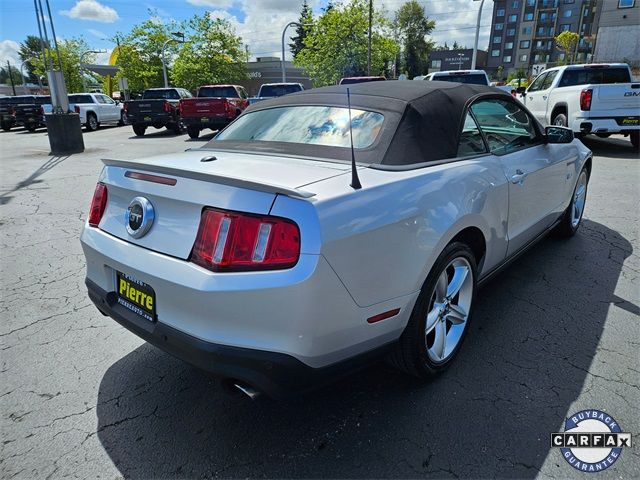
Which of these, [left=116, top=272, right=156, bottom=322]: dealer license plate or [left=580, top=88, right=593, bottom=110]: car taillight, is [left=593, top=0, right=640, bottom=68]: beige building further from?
[left=116, top=272, right=156, bottom=322]: dealer license plate

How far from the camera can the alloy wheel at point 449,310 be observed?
2471mm

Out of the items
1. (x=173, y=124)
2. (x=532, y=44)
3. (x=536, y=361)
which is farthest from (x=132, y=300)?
(x=532, y=44)

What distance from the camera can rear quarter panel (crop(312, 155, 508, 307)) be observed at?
1.81 meters

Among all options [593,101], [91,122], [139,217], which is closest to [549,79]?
[593,101]

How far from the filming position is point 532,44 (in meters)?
85.7

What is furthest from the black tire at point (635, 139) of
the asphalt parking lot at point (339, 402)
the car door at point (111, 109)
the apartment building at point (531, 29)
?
the apartment building at point (531, 29)

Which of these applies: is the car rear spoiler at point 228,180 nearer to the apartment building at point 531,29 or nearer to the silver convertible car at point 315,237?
the silver convertible car at point 315,237

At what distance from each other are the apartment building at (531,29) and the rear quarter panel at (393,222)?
92.0 meters

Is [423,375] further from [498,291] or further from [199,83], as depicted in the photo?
[199,83]

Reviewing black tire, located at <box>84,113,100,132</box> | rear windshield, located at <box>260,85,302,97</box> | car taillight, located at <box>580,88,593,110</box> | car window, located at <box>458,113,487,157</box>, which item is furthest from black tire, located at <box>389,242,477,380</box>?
black tire, located at <box>84,113,100,132</box>

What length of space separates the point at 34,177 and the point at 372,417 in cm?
960

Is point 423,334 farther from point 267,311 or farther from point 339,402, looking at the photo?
point 267,311

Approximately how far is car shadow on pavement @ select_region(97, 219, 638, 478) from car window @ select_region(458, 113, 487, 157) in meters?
1.22

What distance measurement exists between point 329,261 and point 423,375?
3.53ft
